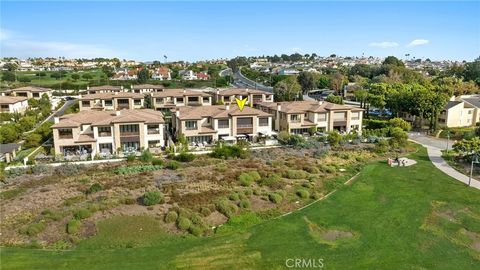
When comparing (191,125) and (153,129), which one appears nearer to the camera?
(153,129)

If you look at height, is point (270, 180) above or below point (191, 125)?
below

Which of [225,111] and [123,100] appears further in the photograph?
[123,100]

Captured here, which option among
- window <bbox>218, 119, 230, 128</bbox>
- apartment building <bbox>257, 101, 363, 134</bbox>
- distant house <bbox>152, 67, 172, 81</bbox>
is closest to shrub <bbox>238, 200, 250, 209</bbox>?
window <bbox>218, 119, 230, 128</bbox>

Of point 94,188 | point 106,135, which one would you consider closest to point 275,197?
point 94,188

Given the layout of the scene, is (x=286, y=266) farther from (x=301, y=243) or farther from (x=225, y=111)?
(x=225, y=111)

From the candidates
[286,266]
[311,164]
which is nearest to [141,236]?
[286,266]

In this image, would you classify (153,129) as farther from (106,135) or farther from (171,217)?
(171,217)

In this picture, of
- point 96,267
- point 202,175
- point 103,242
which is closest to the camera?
point 96,267
